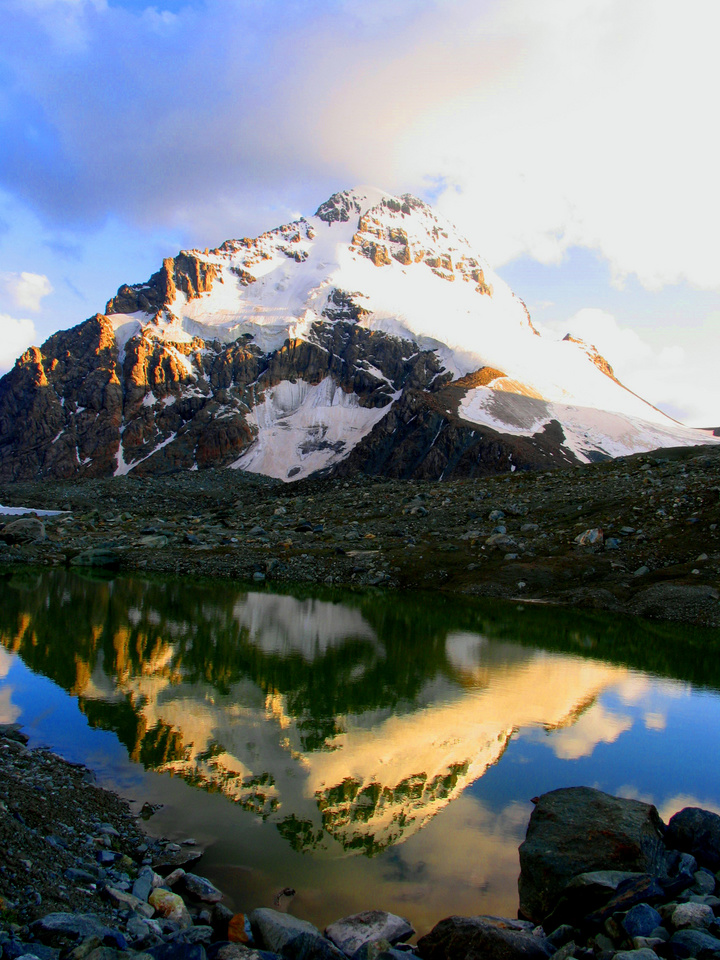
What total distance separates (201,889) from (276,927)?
1.75 meters

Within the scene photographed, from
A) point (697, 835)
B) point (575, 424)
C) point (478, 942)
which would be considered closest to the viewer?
point (478, 942)

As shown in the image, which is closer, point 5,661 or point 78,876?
point 78,876

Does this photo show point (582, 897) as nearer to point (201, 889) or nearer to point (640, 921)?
point (640, 921)

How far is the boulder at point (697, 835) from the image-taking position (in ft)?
34.9

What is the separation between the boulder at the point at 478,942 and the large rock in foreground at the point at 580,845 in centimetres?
125

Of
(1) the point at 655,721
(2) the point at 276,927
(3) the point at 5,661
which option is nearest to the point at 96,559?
(3) the point at 5,661

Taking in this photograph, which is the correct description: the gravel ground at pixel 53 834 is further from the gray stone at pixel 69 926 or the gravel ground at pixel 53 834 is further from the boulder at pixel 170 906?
the boulder at pixel 170 906

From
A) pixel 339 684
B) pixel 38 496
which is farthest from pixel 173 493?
pixel 339 684

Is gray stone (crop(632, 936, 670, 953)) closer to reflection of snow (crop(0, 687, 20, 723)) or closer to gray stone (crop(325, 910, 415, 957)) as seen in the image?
gray stone (crop(325, 910, 415, 957))

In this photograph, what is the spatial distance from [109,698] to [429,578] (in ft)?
94.2

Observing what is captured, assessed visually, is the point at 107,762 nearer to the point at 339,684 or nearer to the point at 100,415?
the point at 339,684

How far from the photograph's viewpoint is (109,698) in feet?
60.4

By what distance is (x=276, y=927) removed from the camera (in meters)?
8.43

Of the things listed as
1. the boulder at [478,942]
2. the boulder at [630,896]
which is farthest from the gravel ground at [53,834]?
the boulder at [630,896]
